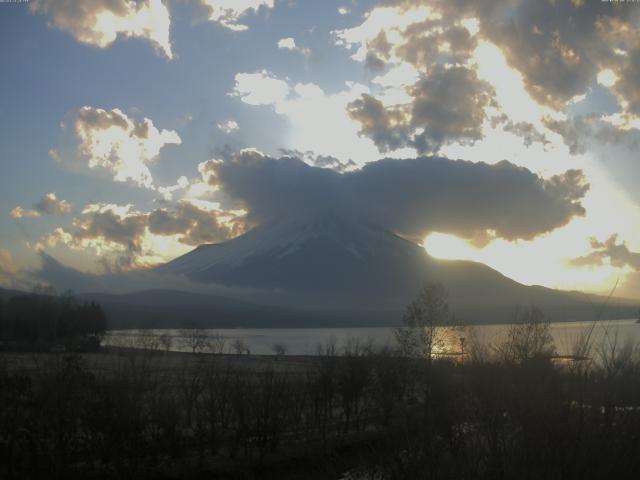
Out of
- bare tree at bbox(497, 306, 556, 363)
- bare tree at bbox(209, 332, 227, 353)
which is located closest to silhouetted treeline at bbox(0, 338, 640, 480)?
bare tree at bbox(497, 306, 556, 363)

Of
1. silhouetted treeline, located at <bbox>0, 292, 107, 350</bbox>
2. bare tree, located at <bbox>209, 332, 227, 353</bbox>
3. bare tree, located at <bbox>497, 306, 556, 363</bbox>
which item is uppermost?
bare tree, located at <bbox>497, 306, 556, 363</bbox>

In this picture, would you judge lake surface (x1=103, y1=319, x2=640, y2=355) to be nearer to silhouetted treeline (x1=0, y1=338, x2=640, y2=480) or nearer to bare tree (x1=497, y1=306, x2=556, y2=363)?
bare tree (x1=497, y1=306, x2=556, y2=363)

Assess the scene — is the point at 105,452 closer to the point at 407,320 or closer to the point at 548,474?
the point at 548,474

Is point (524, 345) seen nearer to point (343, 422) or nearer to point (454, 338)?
point (343, 422)

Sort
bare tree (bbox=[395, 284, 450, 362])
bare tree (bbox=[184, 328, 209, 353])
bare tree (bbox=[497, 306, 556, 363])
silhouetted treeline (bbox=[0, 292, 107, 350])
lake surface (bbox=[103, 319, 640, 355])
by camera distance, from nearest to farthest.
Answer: lake surface (bbox=[103, 319, 640, 355]) → bare tree (bbox=[497, 306, 556, 363]) → bare tree (bbox=[395, 284, 450, 362]) → silhouetted treeline (bbox=[0, 292, 107, 350]) → bare tree (bbox=[184, 328, 209, 353])

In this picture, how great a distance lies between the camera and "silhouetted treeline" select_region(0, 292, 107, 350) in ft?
262

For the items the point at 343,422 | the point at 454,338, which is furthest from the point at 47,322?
the point at 343,422

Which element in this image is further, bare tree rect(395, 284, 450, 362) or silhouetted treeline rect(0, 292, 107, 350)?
silhouetted treeline rect(0, 292, 107, 350)

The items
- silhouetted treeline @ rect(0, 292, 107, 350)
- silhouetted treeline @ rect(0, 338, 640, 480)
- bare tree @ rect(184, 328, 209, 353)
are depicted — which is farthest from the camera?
bare tree @ rect(184, 328, 209, 353)

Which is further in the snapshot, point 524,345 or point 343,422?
point 343,422

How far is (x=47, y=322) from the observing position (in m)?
85.3

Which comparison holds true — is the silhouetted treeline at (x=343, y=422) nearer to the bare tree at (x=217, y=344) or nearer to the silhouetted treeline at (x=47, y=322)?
the silhouetted treeline at (x=47, y=322)

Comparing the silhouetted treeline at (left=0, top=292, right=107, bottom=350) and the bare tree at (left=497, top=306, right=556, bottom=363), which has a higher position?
the bare tree at (left=497, top=306, right=556, bottom=363)

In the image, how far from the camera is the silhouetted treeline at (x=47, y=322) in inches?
3145
